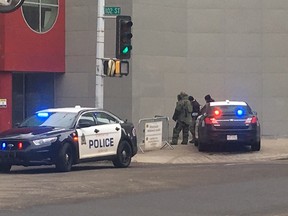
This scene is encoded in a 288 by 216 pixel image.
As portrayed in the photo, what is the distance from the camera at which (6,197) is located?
40.1 ft

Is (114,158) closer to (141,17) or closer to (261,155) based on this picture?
(261,155)

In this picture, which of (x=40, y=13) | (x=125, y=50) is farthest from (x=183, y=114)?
(x=40, y=13)

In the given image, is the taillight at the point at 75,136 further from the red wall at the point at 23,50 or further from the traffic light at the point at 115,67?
the red wall at the point at 23,50

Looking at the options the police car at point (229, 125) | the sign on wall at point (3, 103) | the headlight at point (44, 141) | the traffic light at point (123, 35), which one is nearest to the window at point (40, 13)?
the sign on wall at point (3, 103)

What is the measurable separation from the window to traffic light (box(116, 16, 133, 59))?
7.97m

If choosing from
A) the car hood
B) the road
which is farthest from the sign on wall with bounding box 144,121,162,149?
the car hood

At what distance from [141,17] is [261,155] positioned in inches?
342

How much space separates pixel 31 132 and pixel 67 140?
33.7 inches

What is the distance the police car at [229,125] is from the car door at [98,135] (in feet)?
14.8

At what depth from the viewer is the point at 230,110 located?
22797 mm

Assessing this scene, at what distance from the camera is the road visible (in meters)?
11.1

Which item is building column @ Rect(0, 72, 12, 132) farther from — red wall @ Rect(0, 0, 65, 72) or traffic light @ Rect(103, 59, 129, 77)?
traffic light @ Rect(103, 59, 129, 77)

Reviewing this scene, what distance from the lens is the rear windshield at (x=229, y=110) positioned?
74.5 feet

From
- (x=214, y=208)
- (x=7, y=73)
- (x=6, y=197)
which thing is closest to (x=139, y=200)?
(x=214, y=208)
